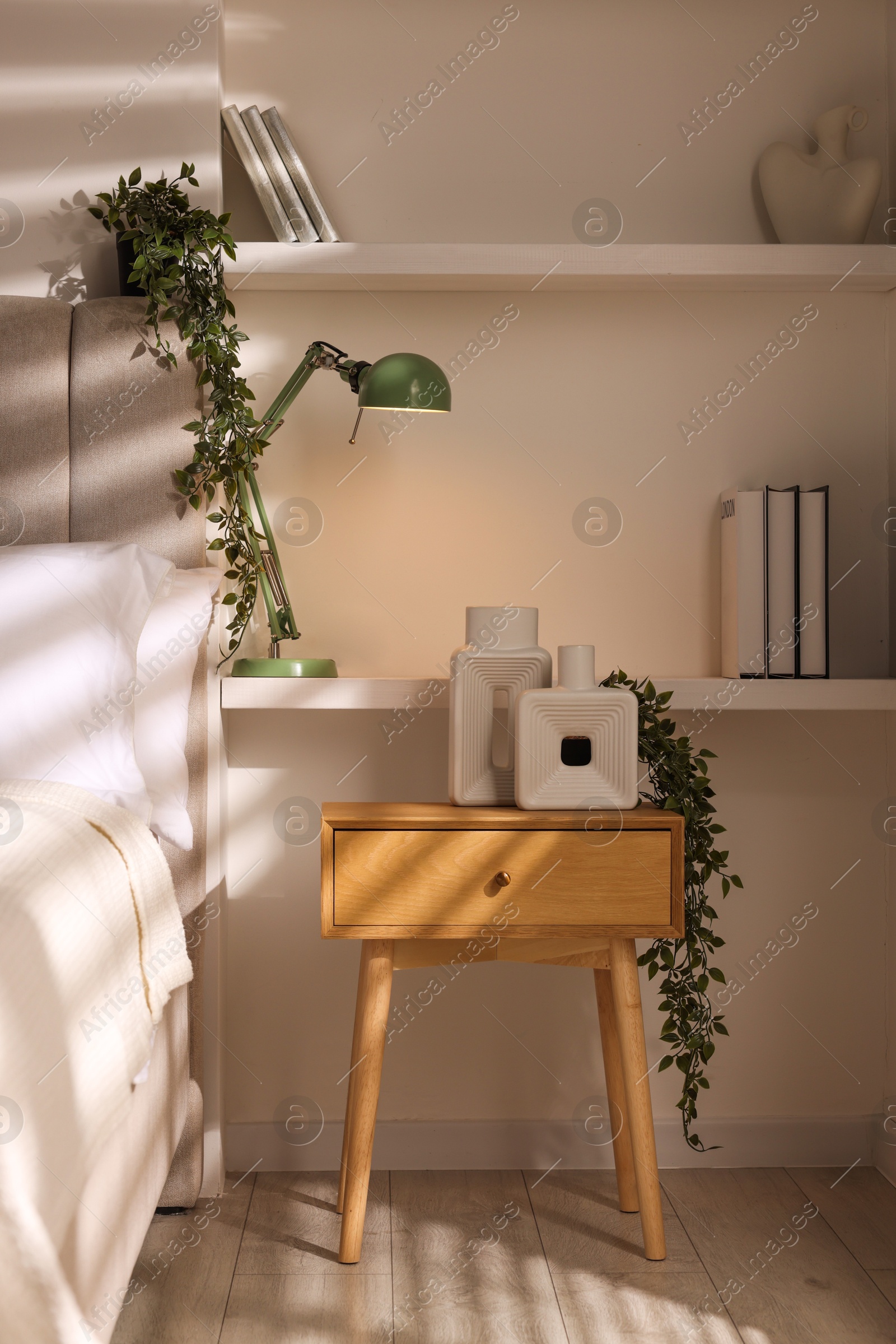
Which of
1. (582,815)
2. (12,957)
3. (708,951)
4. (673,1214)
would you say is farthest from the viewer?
(708,951)

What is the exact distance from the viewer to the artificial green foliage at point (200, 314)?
1.73m

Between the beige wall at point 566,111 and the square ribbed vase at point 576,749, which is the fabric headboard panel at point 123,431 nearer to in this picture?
the beige wall at point 566,111

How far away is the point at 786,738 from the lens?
77.9 inches

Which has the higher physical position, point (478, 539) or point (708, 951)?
point (478, 539)

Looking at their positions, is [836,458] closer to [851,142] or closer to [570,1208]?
[851,142]

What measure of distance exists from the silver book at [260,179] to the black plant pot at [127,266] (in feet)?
0.81

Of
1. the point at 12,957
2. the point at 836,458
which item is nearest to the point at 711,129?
the point at 836,458

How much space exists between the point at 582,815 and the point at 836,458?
94cm

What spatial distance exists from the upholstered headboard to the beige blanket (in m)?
0.42

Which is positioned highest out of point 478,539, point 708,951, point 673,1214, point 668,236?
point 668,236

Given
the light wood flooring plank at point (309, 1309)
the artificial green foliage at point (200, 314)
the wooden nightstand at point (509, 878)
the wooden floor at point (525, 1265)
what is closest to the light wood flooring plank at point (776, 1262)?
the wooden floor at point (525, 1265)

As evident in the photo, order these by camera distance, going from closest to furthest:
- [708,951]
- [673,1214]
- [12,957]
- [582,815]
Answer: [12,957] → [582,815] → [673,1214] → [708,951]

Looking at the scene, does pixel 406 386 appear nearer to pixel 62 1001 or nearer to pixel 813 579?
pixel 813 579

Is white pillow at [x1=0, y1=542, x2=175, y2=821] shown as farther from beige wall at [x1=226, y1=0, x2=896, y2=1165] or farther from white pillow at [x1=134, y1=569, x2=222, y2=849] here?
beige wall at [x1=226, y1=0, x2=896, y2=1165]
